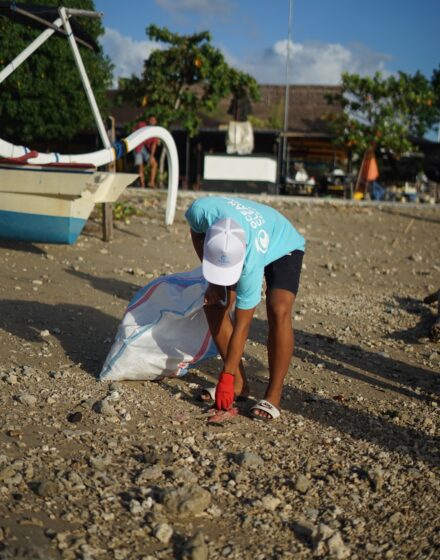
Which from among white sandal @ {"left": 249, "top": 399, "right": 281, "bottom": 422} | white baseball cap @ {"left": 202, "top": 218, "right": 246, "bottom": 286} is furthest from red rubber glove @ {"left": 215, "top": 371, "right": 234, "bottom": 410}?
white baseball cap @ {"left": 202, "top": 218, "right": 246, "bottom": 286}

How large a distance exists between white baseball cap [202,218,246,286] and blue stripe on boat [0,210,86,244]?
5315mm

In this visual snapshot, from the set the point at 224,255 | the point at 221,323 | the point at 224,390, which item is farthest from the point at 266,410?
the point at 224,255

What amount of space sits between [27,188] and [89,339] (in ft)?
12.3

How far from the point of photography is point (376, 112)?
2325cm

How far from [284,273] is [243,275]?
1.31 feet

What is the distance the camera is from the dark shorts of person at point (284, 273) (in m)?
4.02

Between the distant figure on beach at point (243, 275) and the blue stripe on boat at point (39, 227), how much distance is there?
15.6 feet

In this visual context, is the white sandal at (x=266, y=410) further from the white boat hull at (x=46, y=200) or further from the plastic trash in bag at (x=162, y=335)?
the white boat hull at (x=46, y=200)

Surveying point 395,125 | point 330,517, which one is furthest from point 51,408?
point 395,125

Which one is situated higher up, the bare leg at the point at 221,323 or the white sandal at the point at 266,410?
the bare leg at the point at 221,323

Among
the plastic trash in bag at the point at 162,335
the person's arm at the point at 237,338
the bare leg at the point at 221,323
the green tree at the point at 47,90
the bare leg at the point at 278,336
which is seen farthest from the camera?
the green tree at the point at 47,90

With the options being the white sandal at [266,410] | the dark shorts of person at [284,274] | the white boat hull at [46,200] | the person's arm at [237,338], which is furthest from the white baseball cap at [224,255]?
the white boat hull at [46,200]

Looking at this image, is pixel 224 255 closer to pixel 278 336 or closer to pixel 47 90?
pixel 278 336

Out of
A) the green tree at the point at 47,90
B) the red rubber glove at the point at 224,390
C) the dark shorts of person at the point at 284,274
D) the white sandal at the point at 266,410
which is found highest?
the green tree at the point at 47,90
